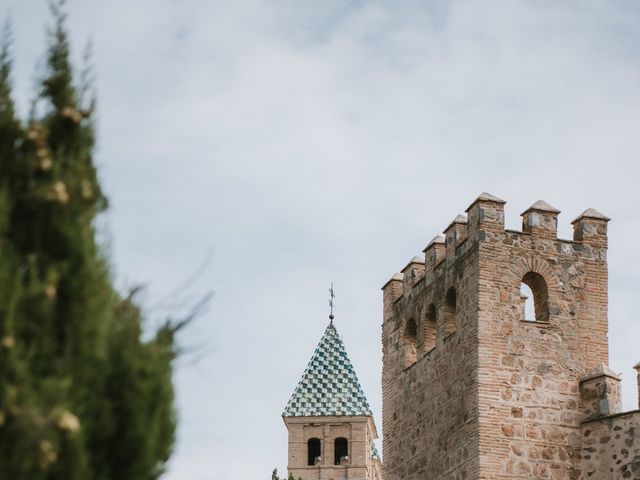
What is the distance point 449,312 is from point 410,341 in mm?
1851

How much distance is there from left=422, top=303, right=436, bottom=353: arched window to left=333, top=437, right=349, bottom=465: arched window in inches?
1241

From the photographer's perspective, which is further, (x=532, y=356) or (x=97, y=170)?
(x=532, y=356)

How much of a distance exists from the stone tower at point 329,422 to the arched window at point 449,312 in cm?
3079

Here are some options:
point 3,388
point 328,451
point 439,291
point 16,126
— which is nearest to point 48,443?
point 3,388

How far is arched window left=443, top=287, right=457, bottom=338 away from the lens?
67.2ft

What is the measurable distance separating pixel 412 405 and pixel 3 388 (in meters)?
14.2

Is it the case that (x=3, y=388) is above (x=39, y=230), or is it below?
below

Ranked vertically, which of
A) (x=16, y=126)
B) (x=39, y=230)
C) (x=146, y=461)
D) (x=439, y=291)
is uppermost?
(x=439, y=291)

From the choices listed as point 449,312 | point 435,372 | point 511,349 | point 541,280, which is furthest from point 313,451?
point 511,349

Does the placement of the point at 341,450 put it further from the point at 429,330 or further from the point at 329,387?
the point at 429,330

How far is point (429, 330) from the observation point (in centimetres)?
2142

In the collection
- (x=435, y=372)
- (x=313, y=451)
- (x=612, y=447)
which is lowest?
(x=612, y=447)

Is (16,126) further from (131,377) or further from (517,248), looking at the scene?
(517,248)

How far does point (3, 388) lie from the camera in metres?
7.72
